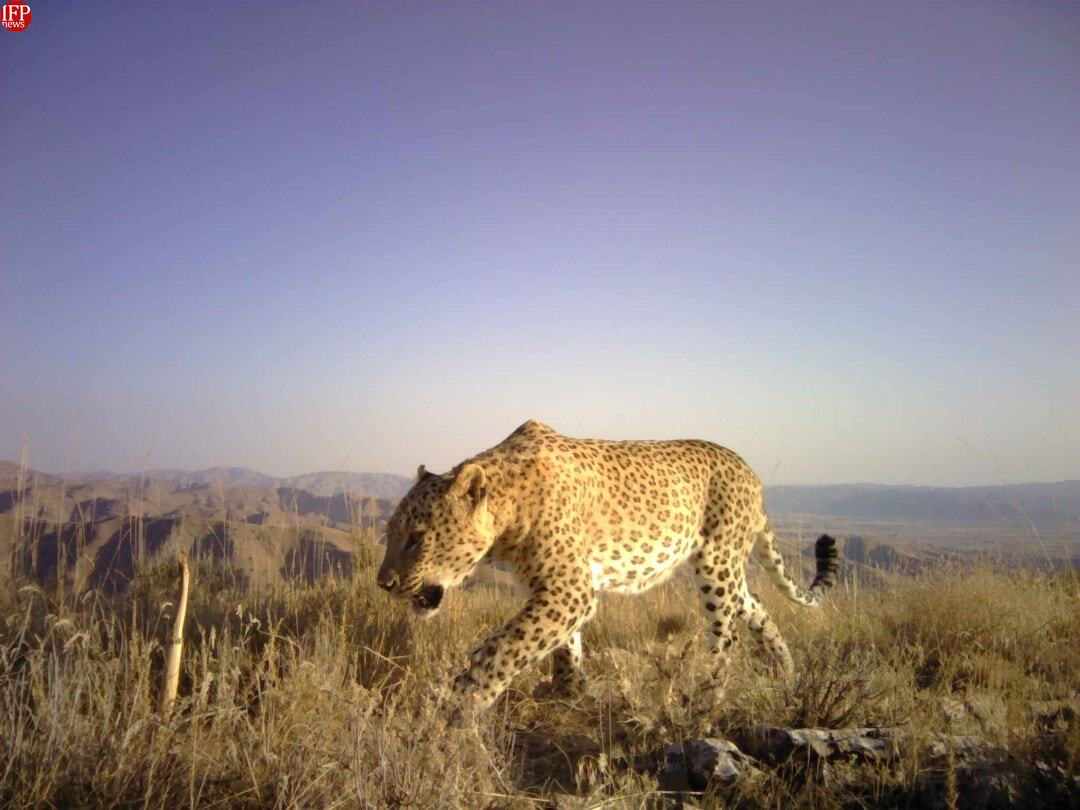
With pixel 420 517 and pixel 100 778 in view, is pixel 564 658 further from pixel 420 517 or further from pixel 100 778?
pixel 100 778

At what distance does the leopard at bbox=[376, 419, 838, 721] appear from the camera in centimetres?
537

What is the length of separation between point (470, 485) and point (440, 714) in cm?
193

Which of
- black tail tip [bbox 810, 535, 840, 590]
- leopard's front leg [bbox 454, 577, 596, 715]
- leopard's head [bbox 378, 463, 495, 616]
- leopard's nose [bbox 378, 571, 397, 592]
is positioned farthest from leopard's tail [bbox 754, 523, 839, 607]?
leopard's nose [bbox 378, 571, 397, 592]

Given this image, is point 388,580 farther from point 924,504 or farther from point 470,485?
point 924,504

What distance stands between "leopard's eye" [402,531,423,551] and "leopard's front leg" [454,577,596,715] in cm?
102

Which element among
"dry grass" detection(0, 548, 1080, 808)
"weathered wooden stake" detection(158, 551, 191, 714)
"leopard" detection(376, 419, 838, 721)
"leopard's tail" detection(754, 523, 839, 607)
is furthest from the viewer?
"leopard's tail" detection(754, 523, 839, 607)

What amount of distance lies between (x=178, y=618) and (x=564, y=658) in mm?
4037

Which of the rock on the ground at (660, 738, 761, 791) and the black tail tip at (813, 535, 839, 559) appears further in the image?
the black tail tip at (813, 535, 839, 559)

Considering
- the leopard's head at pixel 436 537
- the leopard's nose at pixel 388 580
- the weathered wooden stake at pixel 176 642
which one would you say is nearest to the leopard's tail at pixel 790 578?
the leopard's head at pixel 436 537

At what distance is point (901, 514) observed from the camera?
6738cm

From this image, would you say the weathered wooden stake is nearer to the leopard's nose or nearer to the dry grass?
the dry grass

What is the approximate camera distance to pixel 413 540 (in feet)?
18.4

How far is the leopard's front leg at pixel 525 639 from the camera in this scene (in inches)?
188

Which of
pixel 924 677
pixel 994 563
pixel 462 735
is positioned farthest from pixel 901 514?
pixel 462 735
